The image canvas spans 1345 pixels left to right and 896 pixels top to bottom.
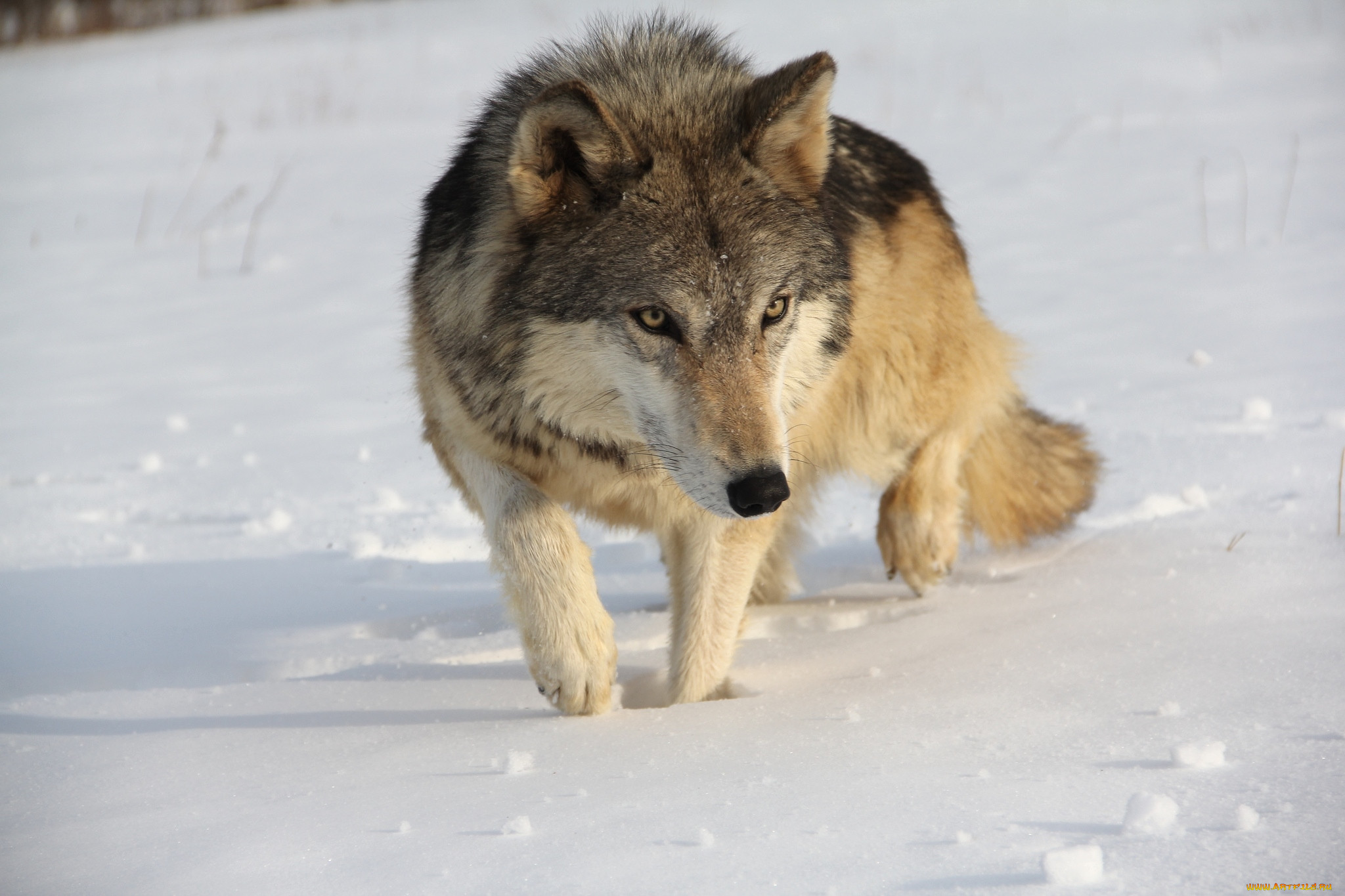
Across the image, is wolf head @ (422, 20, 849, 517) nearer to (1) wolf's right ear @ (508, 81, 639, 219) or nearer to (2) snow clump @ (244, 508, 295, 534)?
(1) wolf's right ear @ (508, 81, 639, 219)

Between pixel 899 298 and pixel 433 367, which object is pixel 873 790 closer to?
pixel 433 367

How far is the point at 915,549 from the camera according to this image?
148 inches

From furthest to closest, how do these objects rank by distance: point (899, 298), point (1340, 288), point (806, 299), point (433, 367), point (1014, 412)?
point (1340, 288) < point (1014, 412) < point (899, 298) < point (433, 367) < point (806, 299)

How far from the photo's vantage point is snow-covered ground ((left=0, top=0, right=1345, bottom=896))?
1.92 metres

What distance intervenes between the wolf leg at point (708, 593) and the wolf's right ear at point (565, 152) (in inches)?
38.1

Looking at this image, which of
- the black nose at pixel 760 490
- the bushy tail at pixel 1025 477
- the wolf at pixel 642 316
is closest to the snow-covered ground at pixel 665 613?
the bushy tail at pixel 1025 477

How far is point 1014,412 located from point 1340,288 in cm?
317

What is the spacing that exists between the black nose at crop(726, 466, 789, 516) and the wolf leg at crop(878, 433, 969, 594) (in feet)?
4.80

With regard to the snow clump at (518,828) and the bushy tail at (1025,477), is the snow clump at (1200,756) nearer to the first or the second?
the snow clump at (518,828)

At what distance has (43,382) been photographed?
655 centimetres

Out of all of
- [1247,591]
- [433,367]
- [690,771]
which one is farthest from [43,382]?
Answer: [1247,591]

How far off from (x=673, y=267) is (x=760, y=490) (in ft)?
1.91

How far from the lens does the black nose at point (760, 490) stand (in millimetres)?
2404

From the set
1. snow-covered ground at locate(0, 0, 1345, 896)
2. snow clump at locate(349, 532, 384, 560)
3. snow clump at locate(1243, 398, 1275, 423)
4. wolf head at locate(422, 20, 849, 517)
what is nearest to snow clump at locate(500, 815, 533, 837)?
snow-covered ground at locate(0, 0, 1345, 896)
